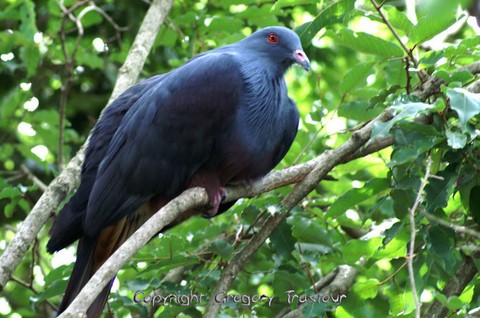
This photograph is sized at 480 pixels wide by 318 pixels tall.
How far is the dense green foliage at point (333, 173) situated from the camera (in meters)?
2.84

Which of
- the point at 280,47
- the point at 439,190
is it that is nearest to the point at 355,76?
the point at 280,47

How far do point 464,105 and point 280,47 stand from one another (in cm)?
174

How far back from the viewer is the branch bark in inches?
124

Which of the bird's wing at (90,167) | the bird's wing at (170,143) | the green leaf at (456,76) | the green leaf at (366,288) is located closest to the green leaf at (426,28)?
the green leaf at (456,76)

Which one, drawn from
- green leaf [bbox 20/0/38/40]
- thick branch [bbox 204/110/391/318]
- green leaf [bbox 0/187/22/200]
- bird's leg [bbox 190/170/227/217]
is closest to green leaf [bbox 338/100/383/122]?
thick branch [bbox 204/110/391/318]

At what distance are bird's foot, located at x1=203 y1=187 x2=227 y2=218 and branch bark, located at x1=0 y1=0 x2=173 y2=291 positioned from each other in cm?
73

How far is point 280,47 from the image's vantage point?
4.02 metres

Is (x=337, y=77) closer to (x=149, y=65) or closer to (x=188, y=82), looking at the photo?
(x=149, y=65)

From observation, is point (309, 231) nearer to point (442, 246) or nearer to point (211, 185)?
point (211, 185)

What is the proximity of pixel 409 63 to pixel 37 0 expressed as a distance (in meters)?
3.97

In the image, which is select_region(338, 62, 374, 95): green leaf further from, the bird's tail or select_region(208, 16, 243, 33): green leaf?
the bird's tail

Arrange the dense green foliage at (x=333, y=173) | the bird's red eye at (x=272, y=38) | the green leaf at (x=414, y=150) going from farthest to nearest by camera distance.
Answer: the bird's red eye at (x=272, y=38)
the dense green foliage at (x=333, y=173)
the green leaf at (x=414, y=150)

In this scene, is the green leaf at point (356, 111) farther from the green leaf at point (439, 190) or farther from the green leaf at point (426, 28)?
Result: the green leaf at point (439, 190)

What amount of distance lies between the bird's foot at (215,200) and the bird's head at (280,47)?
0.81 m
